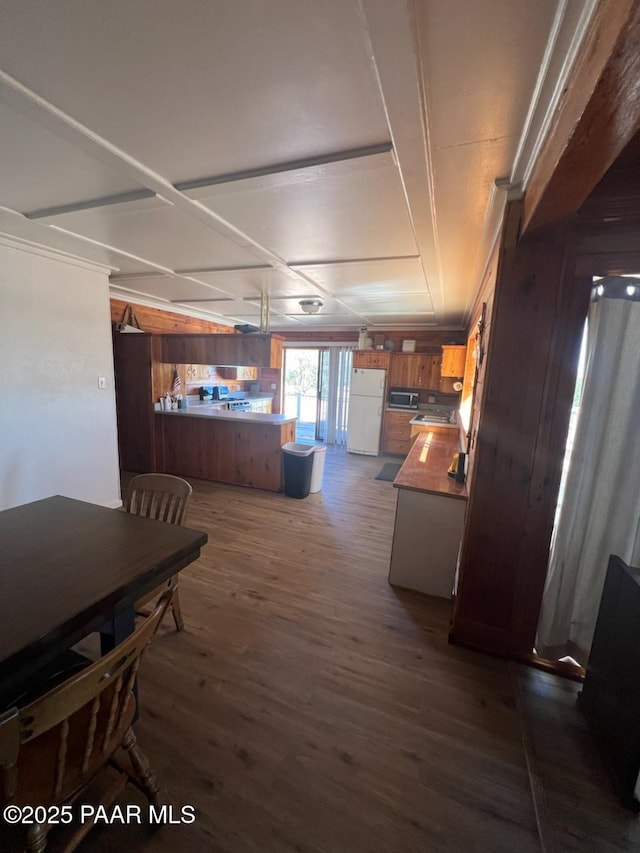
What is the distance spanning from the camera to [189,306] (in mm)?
5305

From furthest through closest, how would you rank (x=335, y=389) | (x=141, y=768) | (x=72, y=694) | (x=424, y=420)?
(x=335, y=389) → (x=424, y=420) → (x=141, y=768) → (x=72, y=694)

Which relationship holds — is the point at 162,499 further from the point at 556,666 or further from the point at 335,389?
the point at 335,389

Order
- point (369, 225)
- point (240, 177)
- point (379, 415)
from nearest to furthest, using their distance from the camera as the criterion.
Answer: point (240, 177)
point (369, 225)
point (379, 415)

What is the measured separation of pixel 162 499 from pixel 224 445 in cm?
267

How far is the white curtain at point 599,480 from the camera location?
161 centimetres

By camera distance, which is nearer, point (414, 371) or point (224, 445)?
point (224, 445)

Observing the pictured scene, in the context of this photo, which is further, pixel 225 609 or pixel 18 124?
pixel 225 609

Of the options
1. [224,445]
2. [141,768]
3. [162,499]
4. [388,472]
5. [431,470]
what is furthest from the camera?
[388,472]

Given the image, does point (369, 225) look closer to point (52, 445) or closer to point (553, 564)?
point (553, 564)

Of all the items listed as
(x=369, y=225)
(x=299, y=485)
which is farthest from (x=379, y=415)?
(x=369, y=225)

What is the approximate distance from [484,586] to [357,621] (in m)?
Result: 0.82

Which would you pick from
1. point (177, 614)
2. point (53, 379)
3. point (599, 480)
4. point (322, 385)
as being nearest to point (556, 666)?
point (599, 480)

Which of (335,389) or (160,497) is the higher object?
(335,389)

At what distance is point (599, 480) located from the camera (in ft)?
5.60
